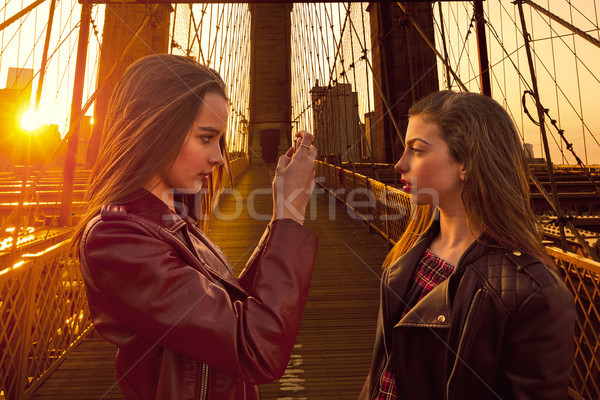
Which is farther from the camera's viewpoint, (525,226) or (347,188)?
(347,188)

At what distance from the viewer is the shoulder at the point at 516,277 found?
85 cm

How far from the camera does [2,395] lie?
2.08 meters

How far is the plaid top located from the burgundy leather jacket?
528mm

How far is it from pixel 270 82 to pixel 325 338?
1041 inches

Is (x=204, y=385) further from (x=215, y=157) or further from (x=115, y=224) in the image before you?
(x=215, y=157)

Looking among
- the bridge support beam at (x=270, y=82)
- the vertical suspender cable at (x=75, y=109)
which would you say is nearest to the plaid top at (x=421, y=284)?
the vertical suspender cable at (x=75, y=109)

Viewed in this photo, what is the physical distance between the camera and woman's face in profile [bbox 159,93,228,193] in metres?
0.77

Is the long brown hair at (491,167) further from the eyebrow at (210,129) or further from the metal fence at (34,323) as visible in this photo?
the metal fence at (34,323)

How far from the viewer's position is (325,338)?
9.81 feet

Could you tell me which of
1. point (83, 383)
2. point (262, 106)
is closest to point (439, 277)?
point (83, 383)

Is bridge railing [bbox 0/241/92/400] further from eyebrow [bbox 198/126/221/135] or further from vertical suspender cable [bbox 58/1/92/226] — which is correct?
eyebrow [bbox 198/126/221/135]

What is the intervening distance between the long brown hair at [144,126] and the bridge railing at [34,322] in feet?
5.33

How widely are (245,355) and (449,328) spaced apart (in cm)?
55

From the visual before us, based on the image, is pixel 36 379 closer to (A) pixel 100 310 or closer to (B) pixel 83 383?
(B) pixel 83 383
